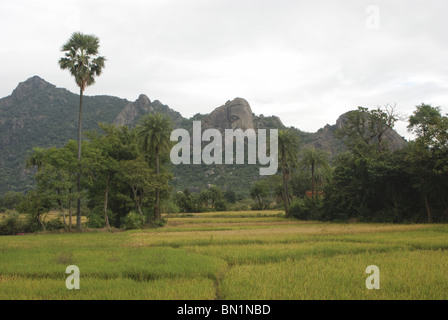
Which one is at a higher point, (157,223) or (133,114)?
(133,114)

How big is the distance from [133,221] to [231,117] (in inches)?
5794

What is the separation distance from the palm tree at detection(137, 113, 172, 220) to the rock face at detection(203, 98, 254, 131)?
429 ft

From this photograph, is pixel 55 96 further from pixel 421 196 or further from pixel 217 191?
pixel 421 196

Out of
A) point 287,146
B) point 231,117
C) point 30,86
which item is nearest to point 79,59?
point 287,146

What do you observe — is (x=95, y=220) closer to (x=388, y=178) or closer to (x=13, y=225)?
(x=13, y=225)

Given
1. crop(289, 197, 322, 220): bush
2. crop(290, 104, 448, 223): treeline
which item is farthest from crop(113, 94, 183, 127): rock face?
crop(290, 104, 448, 223): treeline

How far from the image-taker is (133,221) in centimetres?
4009

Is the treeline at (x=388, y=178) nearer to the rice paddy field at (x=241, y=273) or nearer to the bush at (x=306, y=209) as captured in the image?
the bush at (x=306, y=209)

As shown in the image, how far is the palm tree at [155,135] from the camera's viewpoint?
43094 millimetres

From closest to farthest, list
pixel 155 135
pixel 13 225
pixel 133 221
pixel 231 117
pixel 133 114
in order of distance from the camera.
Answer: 1. pixel 13 225
2. pixel 133 221
3. pixel 155 135
4. pixel 133 114
5. pixel 231 117

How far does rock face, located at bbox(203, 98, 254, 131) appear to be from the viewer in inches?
7023

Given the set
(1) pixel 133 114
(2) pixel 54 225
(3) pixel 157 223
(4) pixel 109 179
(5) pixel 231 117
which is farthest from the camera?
(5) pixel 231 117

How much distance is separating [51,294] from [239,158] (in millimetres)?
125767

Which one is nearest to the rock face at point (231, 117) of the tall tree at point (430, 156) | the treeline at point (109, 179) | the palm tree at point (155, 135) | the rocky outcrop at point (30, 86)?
the rocky outcrop at point (30, 86)
